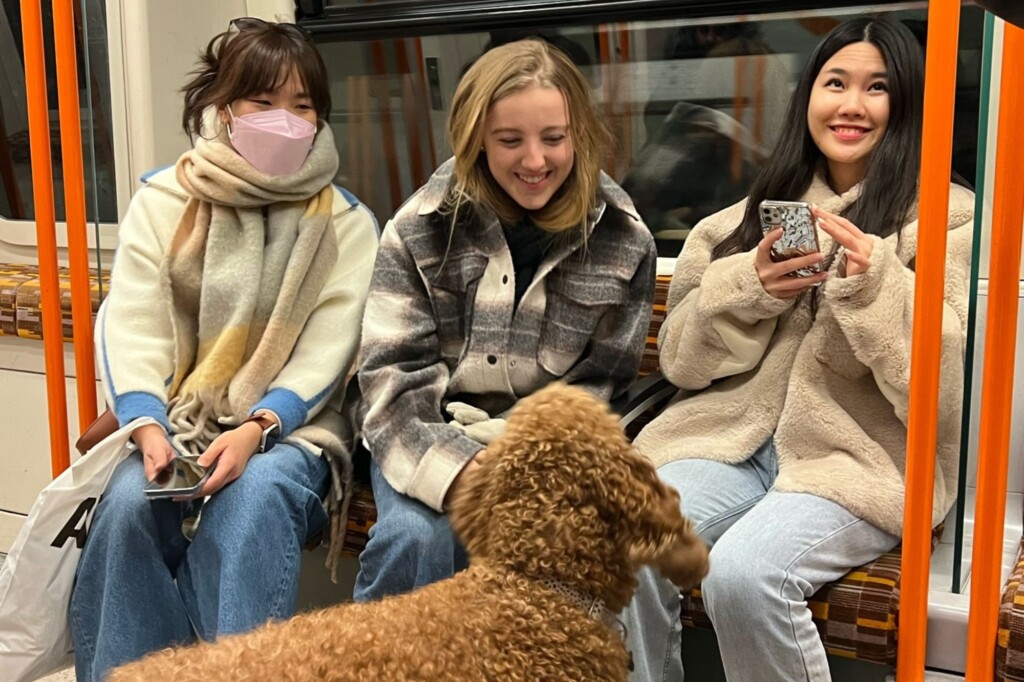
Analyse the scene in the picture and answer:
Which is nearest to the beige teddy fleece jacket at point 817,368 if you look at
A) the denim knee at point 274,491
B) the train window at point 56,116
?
the denim knee at point 274,491

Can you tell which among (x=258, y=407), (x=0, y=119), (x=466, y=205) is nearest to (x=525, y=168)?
(x=466, y=205)

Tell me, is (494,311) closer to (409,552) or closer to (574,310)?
(574,310)

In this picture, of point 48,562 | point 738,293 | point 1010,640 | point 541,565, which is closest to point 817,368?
point 738,293

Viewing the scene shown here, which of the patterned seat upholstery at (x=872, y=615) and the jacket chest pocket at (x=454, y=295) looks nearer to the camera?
the patterned seat upholstery at (x=872, y=615)

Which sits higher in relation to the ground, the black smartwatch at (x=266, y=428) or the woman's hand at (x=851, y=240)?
the woman's hand at (x=851, y=240)

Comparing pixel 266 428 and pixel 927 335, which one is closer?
pixel 927 335

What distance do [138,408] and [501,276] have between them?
2.42ft

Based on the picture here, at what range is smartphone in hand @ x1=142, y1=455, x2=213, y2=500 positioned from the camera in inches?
75.5

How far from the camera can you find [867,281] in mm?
1758

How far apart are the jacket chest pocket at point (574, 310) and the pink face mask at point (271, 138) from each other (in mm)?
600

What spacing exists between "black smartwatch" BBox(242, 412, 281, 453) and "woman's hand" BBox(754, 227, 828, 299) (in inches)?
37.6

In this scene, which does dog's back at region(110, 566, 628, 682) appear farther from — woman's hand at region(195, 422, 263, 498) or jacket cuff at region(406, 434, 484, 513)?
woman's hand at region(195, 422, 263, 498)

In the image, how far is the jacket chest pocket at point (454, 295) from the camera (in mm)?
2049

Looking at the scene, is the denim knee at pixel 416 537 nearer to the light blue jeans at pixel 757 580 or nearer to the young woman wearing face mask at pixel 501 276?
the young woman wearing face mask at pixel 501 276
